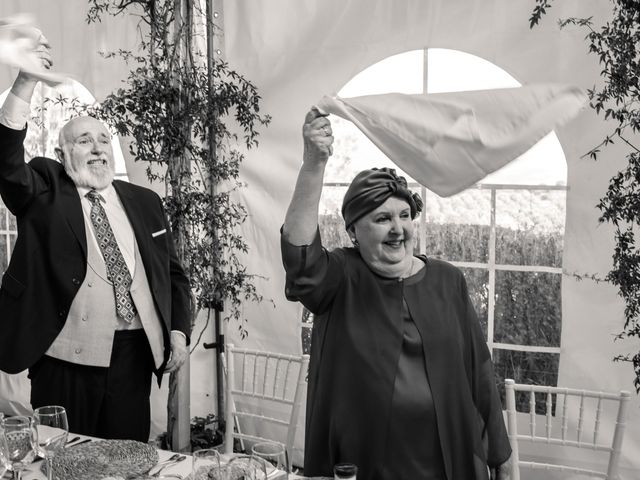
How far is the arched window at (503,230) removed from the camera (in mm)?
3488

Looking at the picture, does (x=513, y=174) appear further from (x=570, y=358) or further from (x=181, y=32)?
(x=181, y=32)

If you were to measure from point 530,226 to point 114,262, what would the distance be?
6.71ft

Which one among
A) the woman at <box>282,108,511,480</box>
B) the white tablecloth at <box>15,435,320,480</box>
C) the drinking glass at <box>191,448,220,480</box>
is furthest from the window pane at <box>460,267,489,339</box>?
the drinking glass at <box>191,448,220,480</box>

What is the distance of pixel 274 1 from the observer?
3.95m

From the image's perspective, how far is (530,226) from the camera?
3.52 metres

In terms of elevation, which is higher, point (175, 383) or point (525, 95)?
point (525, 95)

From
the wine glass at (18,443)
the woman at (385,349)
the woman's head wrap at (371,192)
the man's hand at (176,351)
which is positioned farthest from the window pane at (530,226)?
the wine glass at (18,443)

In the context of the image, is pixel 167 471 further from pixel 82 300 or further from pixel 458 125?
pixel 458 125

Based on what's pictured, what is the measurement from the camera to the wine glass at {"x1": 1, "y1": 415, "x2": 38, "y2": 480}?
1.63m

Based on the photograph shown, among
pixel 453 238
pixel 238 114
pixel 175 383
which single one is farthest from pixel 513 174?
pixel 175 383

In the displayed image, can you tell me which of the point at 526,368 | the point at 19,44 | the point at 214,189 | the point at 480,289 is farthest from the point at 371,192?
the point at 214,189

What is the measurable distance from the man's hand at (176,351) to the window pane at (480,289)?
157 cm

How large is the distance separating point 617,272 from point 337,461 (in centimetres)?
138

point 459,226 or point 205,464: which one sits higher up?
point 459,226
